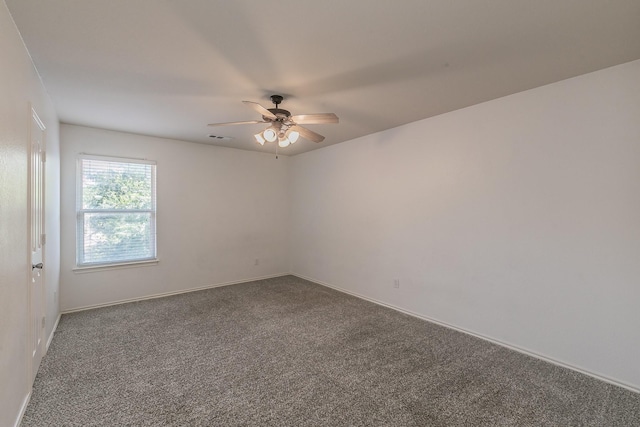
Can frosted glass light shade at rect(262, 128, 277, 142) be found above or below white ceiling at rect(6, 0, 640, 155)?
below

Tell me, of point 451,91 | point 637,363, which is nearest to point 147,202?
point 451,91

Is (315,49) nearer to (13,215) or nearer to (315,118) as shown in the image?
(315,118)

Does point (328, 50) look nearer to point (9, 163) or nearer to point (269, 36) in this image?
point (269, 36)

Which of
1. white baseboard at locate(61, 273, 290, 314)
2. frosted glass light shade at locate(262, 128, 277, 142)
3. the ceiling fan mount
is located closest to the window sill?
white baseboard at locate(61, 273, 290, 314)

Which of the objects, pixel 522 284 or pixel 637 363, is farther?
pixel 522 284

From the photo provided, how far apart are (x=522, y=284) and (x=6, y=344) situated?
3.91 m

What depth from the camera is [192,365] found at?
2.63 metres

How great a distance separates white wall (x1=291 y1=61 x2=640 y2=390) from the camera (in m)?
2.36

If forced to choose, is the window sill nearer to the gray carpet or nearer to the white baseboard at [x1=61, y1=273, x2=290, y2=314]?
the white baseboard at [x1=61, y1=273, x2=290, y2=314]

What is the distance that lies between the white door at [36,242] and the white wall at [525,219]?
3690mm

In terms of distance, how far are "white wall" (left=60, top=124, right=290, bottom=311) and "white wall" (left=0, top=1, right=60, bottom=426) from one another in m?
2.06

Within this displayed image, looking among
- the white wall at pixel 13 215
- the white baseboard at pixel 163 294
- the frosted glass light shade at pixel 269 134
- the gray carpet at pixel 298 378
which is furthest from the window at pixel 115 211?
the frosted glass light shade at pixel 269 134

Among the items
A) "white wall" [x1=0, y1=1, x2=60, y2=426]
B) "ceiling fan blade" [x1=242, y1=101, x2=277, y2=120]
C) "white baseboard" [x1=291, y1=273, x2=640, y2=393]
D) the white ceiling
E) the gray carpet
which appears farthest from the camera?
"ceiling fan blade" [x1=242, y1=101, x2=277, y2=120]

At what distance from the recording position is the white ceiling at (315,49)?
171cm
